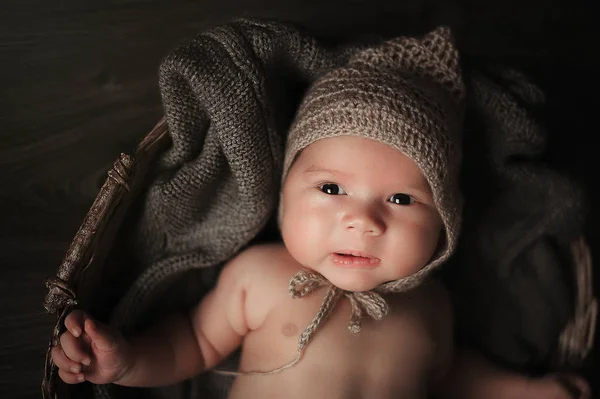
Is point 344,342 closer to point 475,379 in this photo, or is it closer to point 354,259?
point 354,259

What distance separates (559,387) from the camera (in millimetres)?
1228

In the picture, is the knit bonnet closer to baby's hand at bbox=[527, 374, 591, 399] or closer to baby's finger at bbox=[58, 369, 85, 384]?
baby's hand at bbox=[527, 374, 591, 399]

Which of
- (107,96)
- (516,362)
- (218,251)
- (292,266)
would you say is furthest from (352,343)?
(107,96)

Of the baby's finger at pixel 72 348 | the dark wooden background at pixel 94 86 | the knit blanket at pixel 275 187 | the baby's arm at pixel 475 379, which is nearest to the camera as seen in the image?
the baby's finger at pixel 72 348

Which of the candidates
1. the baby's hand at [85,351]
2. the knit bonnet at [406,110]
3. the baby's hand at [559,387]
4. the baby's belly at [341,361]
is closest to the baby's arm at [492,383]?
the baby's hand at [559,387]

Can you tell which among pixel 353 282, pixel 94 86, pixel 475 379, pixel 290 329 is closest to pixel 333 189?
pixel 353 282

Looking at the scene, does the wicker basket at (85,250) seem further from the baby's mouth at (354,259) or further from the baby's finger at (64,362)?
the baby's mouth at (354,259)

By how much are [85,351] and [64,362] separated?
0.03 meters

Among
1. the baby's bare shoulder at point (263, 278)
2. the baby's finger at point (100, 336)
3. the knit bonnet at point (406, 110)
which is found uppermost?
the knit bonnet at point (406, 110)

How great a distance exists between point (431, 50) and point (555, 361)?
28.8 inches

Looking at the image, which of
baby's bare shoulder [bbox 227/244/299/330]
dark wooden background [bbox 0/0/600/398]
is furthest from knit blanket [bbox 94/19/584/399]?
dark wooden background [bbox 0/0/600/398]

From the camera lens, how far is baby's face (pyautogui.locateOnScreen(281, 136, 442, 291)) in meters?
1.00

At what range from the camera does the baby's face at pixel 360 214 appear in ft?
3.28

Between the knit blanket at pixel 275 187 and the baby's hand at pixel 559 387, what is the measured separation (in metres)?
0.10
